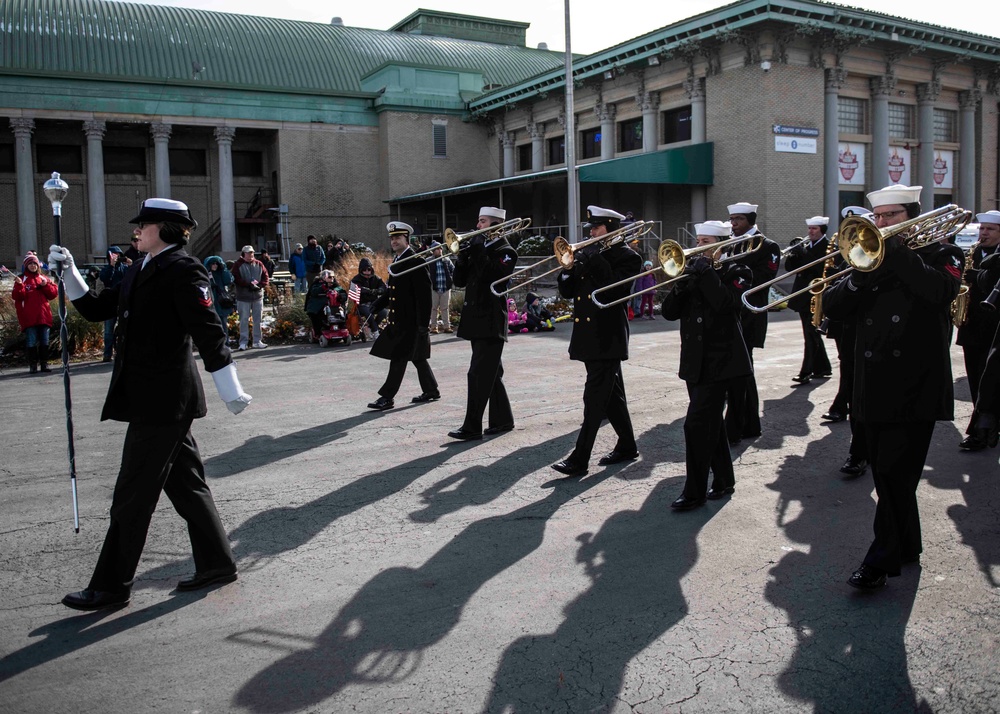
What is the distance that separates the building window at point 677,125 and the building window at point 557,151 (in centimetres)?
729

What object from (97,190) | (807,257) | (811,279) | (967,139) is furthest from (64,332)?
(97,190)

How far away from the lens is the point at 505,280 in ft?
27.2

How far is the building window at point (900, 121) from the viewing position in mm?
32969

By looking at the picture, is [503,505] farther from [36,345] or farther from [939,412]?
[36,345]

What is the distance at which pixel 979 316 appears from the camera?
8.06 metres

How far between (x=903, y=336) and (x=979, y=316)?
4197mm

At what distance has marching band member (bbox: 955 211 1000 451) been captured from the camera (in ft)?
25.6

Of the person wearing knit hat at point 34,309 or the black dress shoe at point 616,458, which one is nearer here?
the black dress shoe at point 616,458

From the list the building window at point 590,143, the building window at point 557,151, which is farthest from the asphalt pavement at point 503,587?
the building window at point 557,151

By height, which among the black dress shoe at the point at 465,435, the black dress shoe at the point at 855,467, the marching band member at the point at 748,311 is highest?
the marching band member at the point at 748,311

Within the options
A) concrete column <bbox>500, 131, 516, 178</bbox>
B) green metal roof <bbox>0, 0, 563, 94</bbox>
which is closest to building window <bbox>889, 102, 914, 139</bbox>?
concrete column <bbox>500, 131, 516, 178</bbox>

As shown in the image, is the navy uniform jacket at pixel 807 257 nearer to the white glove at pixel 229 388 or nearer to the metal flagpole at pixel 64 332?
the white glove at pixel 229 388

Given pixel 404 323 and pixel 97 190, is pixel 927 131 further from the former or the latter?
pixel 97 190

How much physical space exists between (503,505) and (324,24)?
45.8 metres
